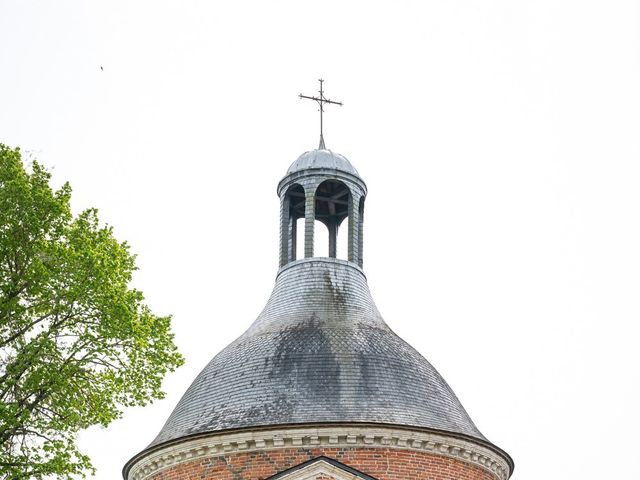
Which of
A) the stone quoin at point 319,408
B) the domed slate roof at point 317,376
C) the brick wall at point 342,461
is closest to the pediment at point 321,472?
the stone quoin at point 319,408

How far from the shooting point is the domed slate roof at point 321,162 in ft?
89.6

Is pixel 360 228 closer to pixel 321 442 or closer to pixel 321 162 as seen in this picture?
pixel 321 162

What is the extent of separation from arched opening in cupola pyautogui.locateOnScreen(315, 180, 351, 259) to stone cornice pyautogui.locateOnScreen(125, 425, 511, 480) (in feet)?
28.2

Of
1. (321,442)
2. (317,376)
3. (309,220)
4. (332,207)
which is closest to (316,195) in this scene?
(332,207)

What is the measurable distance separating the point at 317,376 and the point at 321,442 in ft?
5.99

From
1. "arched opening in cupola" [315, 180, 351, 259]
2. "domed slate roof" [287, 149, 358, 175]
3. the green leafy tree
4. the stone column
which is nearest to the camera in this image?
the green leafy tree

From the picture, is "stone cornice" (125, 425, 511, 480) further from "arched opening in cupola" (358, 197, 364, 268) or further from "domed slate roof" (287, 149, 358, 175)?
"domed slate roof" (287, 149, 358, 175)

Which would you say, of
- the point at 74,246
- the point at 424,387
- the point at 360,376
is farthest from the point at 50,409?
the point at 424,387

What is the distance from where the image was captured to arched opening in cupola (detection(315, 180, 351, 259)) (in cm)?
2856

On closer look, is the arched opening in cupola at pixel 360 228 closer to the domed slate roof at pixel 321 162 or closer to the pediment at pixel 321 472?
the domed slate roof at pixel 321 162

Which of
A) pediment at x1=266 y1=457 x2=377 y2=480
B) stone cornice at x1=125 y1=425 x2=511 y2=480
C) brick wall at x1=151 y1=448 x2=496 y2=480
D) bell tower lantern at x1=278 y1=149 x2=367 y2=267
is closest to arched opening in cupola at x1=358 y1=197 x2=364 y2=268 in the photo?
bell tower lantern at x1=278 y1=149 x2=367 y2=267

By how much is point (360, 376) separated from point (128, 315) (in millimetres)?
6364

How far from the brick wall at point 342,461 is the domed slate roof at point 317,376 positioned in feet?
2.02

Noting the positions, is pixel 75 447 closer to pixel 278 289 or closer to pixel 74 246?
pixel 74 246
